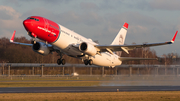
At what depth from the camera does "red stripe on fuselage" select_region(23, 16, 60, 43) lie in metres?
35.0

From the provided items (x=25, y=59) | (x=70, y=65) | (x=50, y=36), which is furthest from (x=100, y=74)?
(x=50, y=36)

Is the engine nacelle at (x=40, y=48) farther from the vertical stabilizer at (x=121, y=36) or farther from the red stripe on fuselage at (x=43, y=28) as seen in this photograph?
the vertical stabilizer at (x=121, y=36)

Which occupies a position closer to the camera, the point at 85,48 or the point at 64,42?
the point at 64,42

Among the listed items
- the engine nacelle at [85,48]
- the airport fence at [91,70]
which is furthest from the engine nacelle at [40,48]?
the airport fence at [91,70]

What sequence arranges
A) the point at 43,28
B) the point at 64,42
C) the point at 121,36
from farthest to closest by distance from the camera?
the point at 121,36 → the point at 64,42 → the point at 43,28

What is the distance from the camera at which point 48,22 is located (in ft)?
121

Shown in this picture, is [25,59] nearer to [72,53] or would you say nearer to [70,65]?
[70,65]

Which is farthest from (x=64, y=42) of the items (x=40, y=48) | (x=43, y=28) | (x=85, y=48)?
(x=40, y=48)

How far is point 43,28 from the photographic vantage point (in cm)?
3591

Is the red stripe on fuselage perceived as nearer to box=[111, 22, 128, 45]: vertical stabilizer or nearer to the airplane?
the airplane

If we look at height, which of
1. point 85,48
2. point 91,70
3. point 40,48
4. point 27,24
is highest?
point 27,24

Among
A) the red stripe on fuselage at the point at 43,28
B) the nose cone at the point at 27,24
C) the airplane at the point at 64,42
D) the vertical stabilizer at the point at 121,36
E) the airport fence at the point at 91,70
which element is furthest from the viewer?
the airport fence at the point at 91,70

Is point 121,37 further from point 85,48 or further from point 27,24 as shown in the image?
point 27,24

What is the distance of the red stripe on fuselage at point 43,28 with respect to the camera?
3497cm
